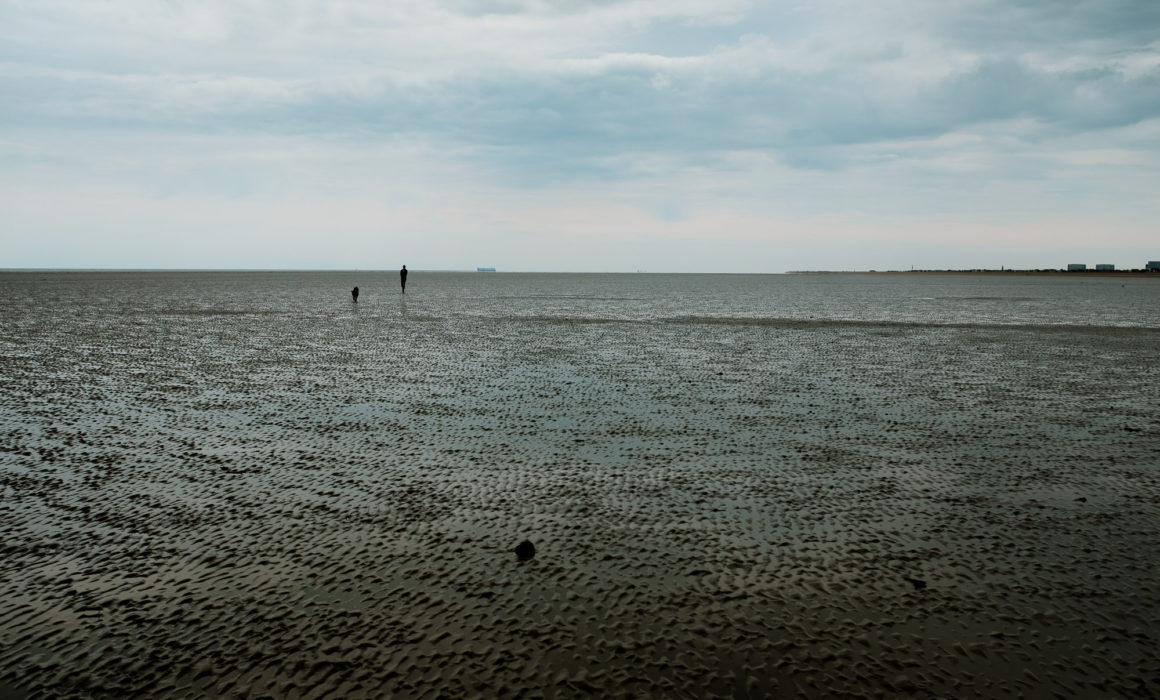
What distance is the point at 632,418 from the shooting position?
494 inches

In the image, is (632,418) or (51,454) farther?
(632,418)

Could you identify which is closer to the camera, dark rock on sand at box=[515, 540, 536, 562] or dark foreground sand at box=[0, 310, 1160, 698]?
dark foreground sand at box=[0, 310, 1160, 698]

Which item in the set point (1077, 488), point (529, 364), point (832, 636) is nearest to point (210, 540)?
point (832, 636)

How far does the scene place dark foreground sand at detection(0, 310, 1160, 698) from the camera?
4742 mm

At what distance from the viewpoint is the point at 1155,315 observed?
43000mm

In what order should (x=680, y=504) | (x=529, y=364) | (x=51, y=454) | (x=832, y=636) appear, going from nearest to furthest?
(x=832, y=636) → (x=680, y=504) → (x=51, y=454) → (x=529, y=364)

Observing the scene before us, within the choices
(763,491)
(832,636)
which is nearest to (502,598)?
(832,636)

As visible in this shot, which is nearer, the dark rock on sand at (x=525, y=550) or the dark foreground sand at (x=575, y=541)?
the dark foreground sand at (x=575, y=541)

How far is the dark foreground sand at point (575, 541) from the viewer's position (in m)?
4.74

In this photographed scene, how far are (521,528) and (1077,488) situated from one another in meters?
6.90

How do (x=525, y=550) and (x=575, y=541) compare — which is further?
(x=575, y=541)

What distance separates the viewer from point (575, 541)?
686 cm

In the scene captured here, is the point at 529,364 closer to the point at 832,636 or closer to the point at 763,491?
the point at 763,491

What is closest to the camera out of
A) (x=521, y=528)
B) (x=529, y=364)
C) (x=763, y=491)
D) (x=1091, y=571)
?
(x=1091, y=571)
